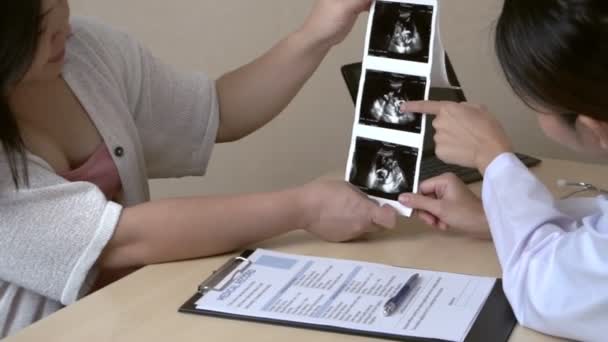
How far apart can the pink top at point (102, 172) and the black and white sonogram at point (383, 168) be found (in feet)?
1.23

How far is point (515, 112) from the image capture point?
1960 mm

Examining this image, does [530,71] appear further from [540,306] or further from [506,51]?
[540,306]

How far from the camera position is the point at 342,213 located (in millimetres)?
1186

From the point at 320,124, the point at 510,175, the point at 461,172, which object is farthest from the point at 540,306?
the point at 320,124

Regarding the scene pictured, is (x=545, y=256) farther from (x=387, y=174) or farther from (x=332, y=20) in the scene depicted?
(x=332, y=20)

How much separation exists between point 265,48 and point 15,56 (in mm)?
1065

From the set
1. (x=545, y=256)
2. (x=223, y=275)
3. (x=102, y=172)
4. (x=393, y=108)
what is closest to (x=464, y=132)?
(x=393, y=108)

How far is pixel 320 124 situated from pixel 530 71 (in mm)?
1214

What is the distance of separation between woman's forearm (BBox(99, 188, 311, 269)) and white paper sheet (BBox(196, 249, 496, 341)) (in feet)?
0.17

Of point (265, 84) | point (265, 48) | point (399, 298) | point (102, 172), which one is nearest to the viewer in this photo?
point (399, 298)

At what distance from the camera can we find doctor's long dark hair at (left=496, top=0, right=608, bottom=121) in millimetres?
851

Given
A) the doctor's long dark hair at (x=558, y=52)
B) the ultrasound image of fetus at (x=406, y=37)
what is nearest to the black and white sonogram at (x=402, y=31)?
the ultrasound image of fetus at (x=406, y=37)

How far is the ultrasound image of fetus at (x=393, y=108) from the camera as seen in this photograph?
1.21 metres

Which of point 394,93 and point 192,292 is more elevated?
point 394,93
